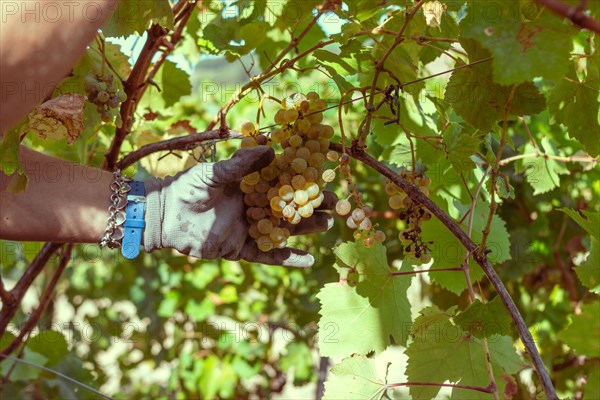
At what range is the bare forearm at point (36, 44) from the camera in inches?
40.5

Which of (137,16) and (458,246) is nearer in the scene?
(137,16)

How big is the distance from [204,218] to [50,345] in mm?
1139

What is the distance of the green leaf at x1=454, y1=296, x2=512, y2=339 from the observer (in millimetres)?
1272

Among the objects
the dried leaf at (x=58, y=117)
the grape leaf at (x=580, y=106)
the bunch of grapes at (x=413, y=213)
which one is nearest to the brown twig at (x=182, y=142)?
the dried leaf at (x=58, y=117)

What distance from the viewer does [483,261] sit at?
1.26 meters

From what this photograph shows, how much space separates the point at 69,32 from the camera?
108cm

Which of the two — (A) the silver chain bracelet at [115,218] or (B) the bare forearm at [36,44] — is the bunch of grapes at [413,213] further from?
(B) the bare forearm at [36,44]

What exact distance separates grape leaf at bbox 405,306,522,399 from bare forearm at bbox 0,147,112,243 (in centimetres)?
73

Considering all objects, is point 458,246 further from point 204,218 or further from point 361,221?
point 204,218

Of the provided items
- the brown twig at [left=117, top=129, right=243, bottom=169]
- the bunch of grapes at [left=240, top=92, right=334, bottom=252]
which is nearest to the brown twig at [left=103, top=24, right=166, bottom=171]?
the brown twig at [left=117, top=129, right=243, bottom=169]

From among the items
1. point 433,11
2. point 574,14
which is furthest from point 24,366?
point 574,14

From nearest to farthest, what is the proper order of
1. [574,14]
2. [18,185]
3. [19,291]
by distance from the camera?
[574,14], [18,185], [19,291]

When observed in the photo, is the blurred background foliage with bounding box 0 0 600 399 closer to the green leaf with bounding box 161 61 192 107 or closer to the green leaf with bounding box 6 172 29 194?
the green leaf with bounding box 161 61 192 107

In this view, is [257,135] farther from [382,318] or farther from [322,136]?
[382,318]
